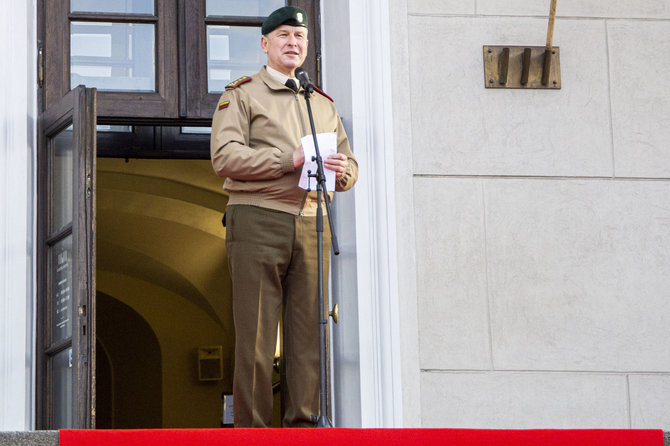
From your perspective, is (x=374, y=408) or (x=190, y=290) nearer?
(x=374, y=408)

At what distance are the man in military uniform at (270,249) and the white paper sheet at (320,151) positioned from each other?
3 centimetres

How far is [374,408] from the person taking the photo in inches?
Result: 219

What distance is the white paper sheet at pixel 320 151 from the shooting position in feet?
16.4

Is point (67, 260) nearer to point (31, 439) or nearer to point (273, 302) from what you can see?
point (273, 302)

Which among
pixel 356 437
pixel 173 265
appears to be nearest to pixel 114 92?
pixel 356 437

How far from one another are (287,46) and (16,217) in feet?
4.68

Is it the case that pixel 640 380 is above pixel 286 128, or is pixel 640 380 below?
below

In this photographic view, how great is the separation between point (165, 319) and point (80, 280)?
28.4 feet

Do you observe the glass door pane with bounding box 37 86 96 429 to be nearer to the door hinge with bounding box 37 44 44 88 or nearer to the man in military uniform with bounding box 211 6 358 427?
the door hinge with bounding box 37 44 44 88

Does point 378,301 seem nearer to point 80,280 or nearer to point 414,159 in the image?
point 414,159

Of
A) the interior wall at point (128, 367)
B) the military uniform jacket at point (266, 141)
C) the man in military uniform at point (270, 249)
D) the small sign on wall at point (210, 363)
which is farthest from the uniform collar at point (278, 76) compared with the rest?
the interior wall at point (128, 367)

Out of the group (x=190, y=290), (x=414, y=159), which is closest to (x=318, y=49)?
(x=414, y=159)

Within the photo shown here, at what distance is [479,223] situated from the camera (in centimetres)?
573

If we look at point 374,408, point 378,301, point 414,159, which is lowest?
point 374,408
